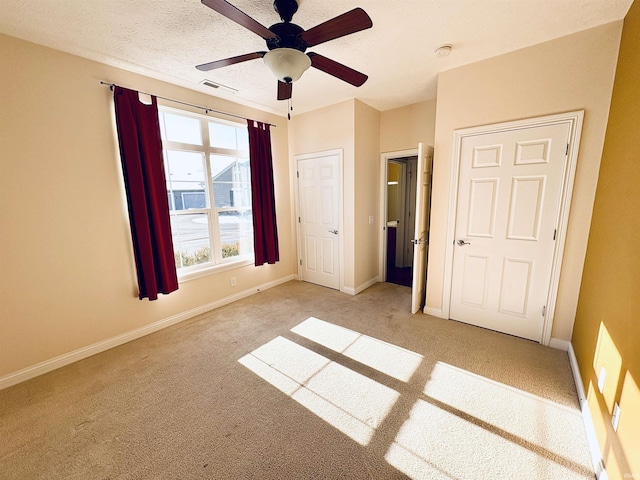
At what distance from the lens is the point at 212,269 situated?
3.39 metres

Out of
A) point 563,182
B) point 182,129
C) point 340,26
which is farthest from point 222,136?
point 563,182

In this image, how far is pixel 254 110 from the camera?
369 cm

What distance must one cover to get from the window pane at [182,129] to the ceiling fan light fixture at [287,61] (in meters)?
1.80

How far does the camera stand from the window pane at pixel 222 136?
3.32 metres

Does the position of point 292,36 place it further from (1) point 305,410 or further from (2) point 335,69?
(1) point 305,410

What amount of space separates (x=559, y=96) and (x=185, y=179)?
3.77 m

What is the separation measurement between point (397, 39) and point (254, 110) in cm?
222

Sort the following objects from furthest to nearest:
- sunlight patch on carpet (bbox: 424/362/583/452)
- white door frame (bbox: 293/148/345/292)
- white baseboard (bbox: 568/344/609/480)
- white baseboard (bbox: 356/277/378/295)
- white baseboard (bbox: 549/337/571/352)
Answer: white baseboard (bbox: 356/277/378/295), white door frame (bbox: 293/148/345/292), white baseboard (bbox: 549/337/571/352), sunlight patch on carpet (bbox: 424/362/583/452), white baseboard (bbox: 568/344/609/480)

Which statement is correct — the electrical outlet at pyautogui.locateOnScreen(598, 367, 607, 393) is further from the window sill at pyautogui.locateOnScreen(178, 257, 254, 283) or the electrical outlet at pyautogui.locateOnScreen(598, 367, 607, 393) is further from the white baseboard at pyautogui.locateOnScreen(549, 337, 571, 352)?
the window sill at pyautogui.locateOnScreen(178, 257, 254, 283)

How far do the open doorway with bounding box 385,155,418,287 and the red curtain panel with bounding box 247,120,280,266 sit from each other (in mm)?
2153

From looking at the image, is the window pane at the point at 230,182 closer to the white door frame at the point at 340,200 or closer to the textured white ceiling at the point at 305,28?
the white door frame at the point at 340,200

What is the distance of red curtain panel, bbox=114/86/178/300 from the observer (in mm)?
2486

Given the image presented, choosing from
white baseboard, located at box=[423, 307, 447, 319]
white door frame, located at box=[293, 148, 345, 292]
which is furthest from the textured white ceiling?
white baseboard, located at box=[423, 307, 447, 319]

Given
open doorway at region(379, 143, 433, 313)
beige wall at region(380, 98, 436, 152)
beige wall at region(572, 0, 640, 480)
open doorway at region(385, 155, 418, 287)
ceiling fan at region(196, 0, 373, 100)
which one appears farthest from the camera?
open doorway at region(385, 155, 418, 287)
